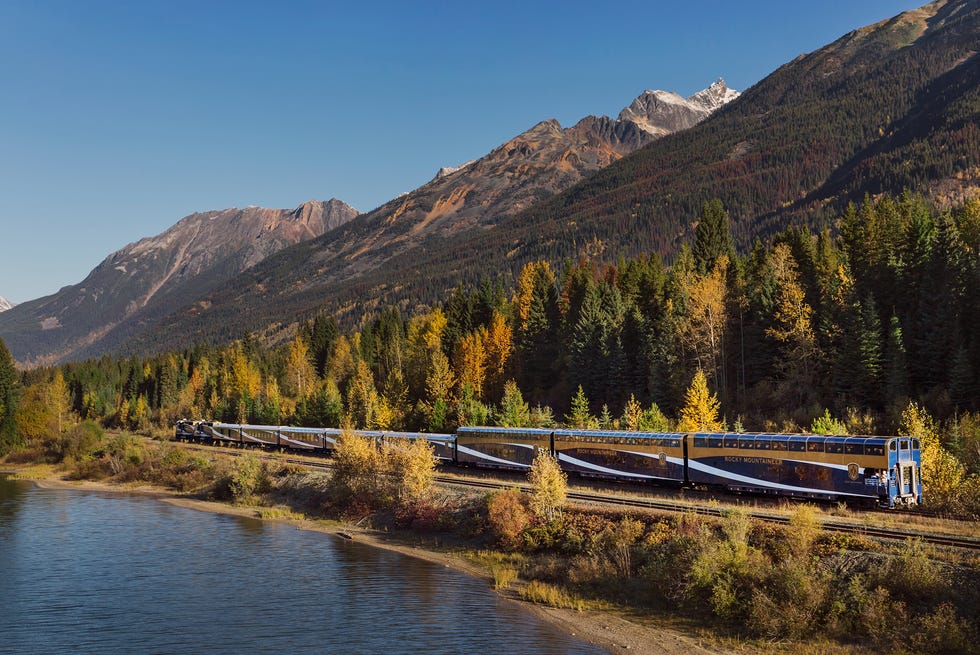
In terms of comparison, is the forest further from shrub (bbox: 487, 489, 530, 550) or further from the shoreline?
the shoreline

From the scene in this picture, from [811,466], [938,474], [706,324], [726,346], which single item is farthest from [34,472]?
[938,474]

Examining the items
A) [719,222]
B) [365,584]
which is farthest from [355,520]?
[719,222]

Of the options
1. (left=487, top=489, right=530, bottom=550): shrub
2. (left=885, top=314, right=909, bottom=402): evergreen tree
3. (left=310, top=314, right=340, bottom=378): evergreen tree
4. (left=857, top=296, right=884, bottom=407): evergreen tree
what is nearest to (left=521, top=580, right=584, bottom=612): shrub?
(left=487, top=489, right=530, bottom=550): shrub

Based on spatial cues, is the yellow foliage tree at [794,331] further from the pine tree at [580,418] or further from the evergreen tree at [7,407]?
the evergreen tree at [7,407]

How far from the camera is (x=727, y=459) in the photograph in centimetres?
4709

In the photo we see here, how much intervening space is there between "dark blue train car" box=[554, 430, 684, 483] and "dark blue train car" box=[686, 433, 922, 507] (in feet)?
4.79

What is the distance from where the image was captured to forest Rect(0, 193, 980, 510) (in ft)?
205

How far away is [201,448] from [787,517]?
3735 inches

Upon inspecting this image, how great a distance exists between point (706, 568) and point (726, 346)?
50384 mm

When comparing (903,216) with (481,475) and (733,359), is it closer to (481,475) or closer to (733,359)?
(733,359)

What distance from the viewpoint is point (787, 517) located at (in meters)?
38.5

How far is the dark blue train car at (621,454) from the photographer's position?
50844mm

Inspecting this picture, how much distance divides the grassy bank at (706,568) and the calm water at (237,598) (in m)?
4.39

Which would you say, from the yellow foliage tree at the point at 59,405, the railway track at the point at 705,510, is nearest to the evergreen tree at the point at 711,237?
the railway track at the point at 705,510
